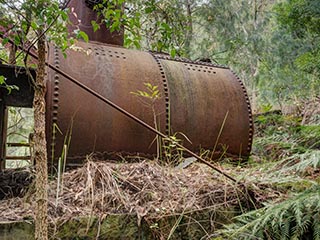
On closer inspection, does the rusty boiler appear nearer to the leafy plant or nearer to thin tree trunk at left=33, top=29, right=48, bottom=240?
the leafy plant

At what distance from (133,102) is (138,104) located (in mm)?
43

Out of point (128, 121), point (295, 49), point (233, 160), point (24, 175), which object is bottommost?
point (24, 175)

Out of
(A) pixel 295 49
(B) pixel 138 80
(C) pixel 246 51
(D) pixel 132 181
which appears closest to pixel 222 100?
(B) pixel 138 80

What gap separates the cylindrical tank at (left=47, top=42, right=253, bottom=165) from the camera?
8.39 feet

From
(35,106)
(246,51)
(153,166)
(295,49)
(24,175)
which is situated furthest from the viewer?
(246,51)

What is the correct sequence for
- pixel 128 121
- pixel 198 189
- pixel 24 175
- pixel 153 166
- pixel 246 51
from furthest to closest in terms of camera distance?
pixel 246 51 → pixel 24 175 → pixel 128 121 → pixel 153 166 → pixel 198 189

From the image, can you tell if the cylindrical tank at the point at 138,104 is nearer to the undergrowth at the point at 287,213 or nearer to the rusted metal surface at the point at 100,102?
the rusted metal surface at the point at 100,102

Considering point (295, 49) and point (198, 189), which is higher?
point (295, 49)

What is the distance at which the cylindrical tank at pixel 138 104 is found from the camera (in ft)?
8.39

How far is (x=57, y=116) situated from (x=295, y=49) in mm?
6051

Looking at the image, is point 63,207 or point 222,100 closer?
point 63,207

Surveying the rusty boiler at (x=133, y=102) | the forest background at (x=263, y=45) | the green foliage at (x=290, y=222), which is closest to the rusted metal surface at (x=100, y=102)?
the rusty boiler at (x=133, y=102)

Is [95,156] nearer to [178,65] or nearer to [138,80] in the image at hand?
[138,80]

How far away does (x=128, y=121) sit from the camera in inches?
108
